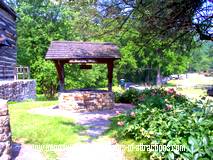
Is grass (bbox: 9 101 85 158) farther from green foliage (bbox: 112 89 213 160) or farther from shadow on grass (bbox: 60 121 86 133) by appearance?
green foliage (bbox: 112 89 213 160)

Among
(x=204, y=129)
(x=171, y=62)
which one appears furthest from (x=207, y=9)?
(x=171, y=62)

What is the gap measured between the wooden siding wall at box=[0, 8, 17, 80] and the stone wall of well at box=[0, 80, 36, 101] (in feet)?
4.08

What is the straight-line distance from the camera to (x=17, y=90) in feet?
58.5

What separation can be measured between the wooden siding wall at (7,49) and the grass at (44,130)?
843 cm

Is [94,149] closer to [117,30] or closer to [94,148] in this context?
[94,148]

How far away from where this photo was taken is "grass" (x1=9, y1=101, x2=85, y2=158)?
24.6ft

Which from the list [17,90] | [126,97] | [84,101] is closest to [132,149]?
[84,101]

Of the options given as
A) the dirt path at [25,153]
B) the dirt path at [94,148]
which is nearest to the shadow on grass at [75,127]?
the dirt path at [94,148]

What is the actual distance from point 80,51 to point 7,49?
8.03 m

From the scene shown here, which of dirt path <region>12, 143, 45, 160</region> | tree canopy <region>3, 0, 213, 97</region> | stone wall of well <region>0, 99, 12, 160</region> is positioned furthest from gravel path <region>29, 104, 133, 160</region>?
tree canopy <region>3, 0, 213, 97</region>

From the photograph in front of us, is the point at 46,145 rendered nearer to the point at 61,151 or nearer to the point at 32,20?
the point at 61,151

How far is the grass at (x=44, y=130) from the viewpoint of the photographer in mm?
7505

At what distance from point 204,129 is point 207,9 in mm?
4772

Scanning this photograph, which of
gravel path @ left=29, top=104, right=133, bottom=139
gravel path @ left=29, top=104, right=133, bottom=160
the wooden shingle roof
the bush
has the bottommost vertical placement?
gravel path @ left=29, top=104, right=133, bottom=160
